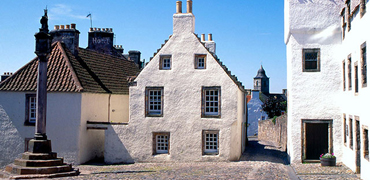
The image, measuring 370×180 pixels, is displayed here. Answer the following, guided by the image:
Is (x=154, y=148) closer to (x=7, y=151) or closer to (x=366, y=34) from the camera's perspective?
(x=7, y=151)

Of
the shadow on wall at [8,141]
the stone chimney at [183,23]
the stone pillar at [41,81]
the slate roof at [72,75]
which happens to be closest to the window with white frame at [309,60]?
the stone chimney at [183,23]

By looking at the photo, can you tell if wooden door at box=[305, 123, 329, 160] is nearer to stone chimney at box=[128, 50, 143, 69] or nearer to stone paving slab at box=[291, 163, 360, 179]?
stone paving slab at box=[291, 163, 360, 179]

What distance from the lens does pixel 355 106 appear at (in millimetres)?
17016

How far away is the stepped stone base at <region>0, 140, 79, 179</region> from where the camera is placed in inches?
659

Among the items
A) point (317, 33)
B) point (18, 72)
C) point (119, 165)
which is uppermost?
point (317, 33)

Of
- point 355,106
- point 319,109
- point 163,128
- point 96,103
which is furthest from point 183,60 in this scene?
point 355,106

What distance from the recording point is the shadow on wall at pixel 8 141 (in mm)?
23297

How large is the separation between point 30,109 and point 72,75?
312cm

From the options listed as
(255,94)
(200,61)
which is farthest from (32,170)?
(255,94)

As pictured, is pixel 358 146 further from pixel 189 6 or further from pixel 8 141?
pixel 8 141

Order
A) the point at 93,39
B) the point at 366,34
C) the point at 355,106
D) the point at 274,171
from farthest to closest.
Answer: the point at 93,39, the point at 274,171, the point at 355,106, the point at 366,34

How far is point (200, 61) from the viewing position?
23.3m

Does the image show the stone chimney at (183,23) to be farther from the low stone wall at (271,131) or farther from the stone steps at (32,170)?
the low stone wall at (271,131)

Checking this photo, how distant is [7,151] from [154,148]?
841 cm
